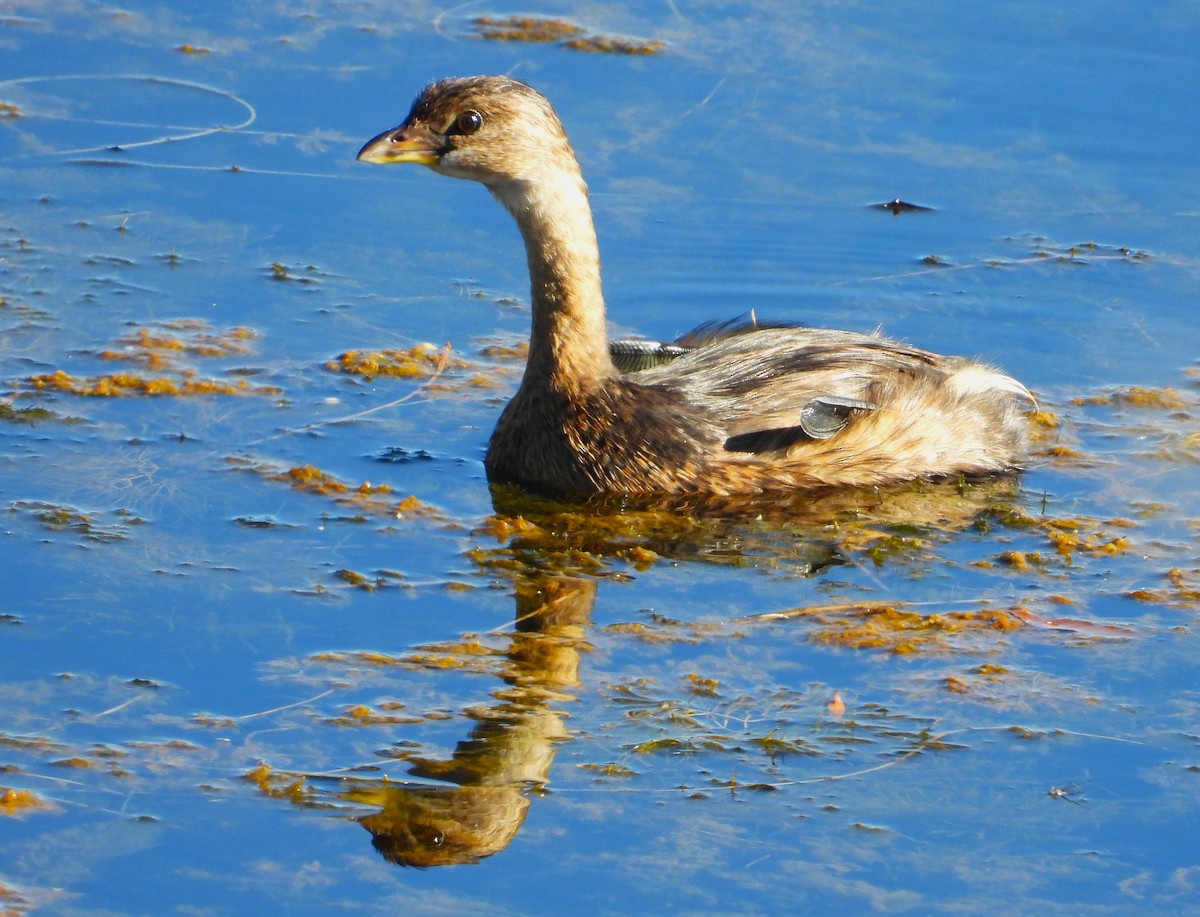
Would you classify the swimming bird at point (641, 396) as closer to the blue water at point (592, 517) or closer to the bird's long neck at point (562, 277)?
the bird's long neck at point (562, 277)

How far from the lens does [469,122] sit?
8.70 meters

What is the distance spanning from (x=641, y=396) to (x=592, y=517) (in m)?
0.58

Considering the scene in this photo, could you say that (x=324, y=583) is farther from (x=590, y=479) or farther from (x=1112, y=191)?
(x=1112, y=191)

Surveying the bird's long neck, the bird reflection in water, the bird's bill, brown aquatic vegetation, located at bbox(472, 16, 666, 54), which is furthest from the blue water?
the bird's bill

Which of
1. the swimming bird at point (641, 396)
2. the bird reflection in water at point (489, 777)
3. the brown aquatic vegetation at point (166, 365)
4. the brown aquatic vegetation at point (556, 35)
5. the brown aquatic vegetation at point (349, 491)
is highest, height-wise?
the brown aquatic vegetation at point (556, 35)

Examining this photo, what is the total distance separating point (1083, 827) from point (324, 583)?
2865 mm

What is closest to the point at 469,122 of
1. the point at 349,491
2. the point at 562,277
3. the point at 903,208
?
the point at 562,277

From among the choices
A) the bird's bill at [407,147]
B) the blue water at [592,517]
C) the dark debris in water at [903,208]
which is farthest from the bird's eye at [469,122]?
the dark debris in water at [903,208]

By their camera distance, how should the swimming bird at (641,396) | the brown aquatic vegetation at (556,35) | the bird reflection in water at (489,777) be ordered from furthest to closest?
the brown aquatic vegetation at (556,35), the swimming bird at (641,396), the bird reflection in water at (489,777)

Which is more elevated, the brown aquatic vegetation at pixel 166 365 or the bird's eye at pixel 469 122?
the bird's eye at pixel 469 122

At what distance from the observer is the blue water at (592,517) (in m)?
5.98

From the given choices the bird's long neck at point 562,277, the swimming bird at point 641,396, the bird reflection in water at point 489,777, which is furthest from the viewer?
the bird's long neck at point 562,277

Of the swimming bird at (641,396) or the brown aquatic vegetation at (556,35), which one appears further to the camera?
the brown aquatic vegetation at (556,35)

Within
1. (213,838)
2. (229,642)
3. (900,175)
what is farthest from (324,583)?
(900,175)
